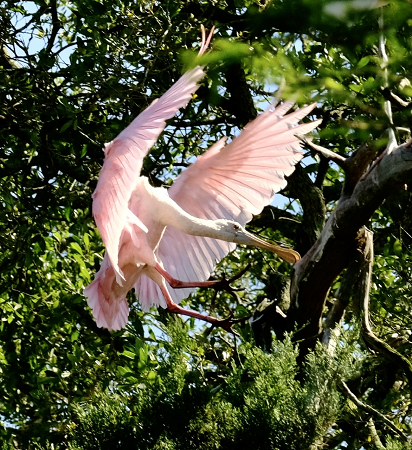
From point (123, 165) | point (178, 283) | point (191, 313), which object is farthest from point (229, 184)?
point (123, 165)

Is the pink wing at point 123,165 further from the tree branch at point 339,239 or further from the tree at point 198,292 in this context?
the tree branch at point 339,239

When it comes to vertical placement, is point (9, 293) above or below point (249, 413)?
above

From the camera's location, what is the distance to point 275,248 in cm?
404

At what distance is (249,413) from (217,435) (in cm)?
20

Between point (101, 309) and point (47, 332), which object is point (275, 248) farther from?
point (47, 332)

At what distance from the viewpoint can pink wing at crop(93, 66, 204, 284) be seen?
141 inches

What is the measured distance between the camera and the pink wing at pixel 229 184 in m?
4.10

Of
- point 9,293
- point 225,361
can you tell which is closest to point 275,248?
point 225,361

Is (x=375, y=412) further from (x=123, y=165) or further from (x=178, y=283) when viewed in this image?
(x=123, y=165)

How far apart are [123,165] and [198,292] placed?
2882 millimetres

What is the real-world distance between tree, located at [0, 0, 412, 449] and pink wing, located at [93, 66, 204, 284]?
44cm

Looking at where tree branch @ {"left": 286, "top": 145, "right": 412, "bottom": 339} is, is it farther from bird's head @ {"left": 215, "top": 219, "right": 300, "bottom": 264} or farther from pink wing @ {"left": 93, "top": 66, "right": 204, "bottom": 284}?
pink wing @ {"left": 93, "top": 66, "right": 204, "bottom": 284}

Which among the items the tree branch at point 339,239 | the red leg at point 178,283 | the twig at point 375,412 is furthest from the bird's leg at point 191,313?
the twig at point 375,412

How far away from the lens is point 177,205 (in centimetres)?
414
